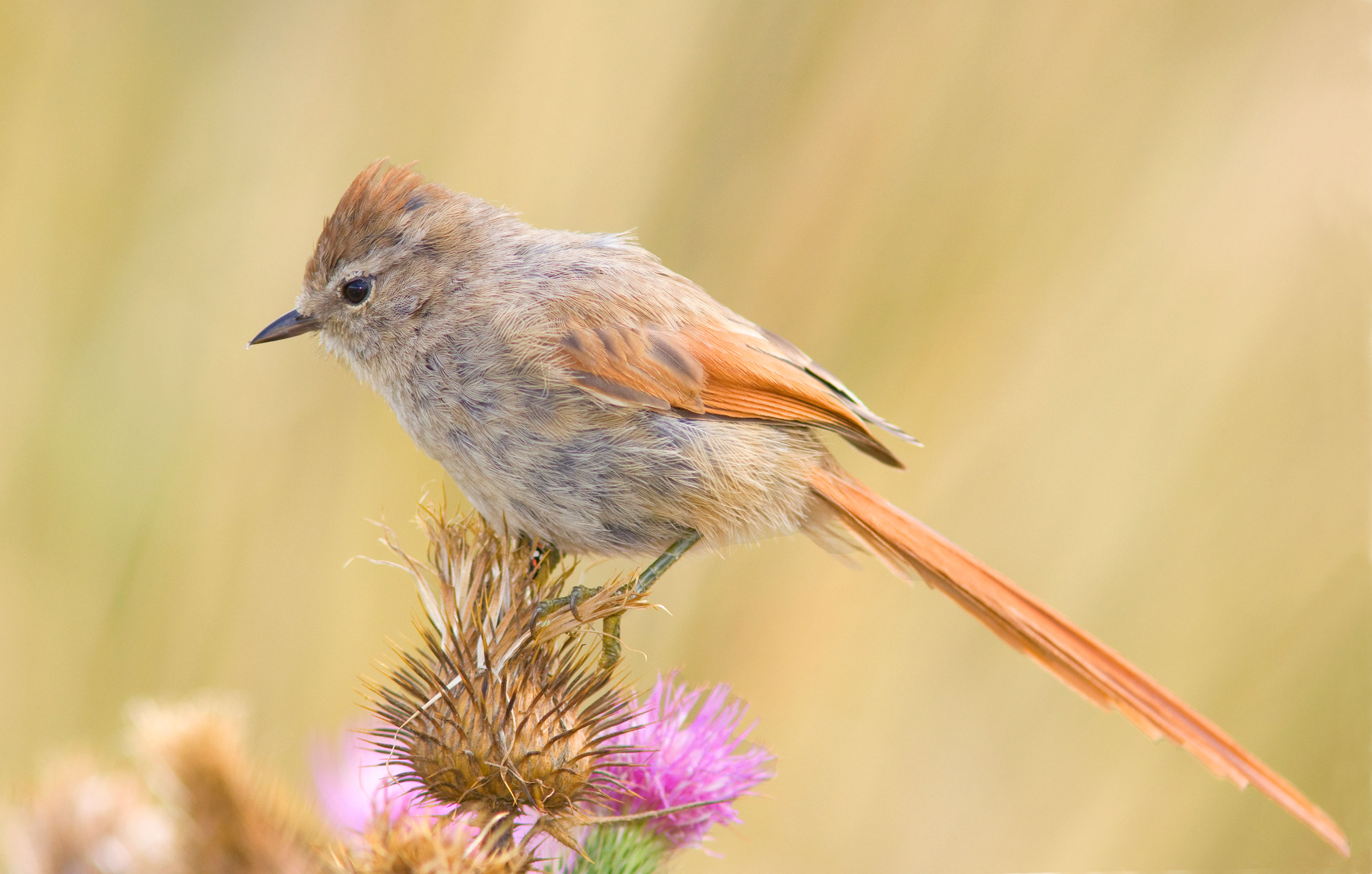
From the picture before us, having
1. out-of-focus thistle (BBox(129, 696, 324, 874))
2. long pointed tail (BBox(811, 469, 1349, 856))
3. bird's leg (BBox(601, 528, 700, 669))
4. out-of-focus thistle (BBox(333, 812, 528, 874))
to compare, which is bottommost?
out-of-focus thistle (BBox(129, 696, 324, 874))

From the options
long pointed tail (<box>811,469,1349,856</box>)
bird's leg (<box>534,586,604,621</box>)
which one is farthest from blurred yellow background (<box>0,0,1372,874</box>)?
bird's leg (<box>534,586,604,621</box>)

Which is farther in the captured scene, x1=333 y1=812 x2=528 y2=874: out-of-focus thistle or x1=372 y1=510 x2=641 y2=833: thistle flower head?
x1=372 y1=510 x2=641 y2=833: thistle flower head

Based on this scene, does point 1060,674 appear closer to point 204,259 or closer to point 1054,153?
point 1054,153

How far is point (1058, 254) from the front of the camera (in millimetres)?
4594

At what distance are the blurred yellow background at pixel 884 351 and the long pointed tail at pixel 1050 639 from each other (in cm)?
182

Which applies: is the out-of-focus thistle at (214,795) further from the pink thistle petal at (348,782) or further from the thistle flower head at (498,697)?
the thistle flower head at (498,697)

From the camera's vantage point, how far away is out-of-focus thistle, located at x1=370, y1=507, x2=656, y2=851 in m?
1.75

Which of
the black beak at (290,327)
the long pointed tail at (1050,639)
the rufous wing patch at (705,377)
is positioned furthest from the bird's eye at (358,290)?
the long pointed tail at (1050,639)

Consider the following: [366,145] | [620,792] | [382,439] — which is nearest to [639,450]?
[620,792]

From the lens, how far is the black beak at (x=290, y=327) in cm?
281

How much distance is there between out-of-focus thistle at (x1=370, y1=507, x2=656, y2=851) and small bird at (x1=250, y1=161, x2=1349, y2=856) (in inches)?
20.1

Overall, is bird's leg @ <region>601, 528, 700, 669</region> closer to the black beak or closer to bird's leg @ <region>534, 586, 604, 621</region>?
bird's leg @ <region>534, 586, 604, 621</region>

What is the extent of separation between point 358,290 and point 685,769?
1689 mm

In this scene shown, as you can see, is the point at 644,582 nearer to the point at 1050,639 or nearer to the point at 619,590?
the point at 619,590
